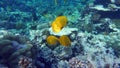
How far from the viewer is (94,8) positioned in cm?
1125

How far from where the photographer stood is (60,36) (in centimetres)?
722

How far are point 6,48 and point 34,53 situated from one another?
727 millimetres

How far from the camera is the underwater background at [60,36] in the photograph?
547 centimetres

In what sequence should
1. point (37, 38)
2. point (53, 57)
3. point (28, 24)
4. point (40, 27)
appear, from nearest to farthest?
1. point (53, 57)
2. point (37, 38)
3. point (40, 27)
4. point (28, 24)

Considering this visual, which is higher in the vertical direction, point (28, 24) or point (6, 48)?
point (6, 48)

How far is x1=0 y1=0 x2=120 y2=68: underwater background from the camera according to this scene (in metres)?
5.47

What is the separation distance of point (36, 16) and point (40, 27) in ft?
8.76

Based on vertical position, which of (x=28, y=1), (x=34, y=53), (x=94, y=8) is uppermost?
(x=34, y=53)

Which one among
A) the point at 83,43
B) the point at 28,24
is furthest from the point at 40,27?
the point at 83,43

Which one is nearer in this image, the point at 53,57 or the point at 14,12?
the point at 53,57

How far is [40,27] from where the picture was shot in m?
9.33

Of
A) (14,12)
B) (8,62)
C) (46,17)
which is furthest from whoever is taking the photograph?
(14,12)

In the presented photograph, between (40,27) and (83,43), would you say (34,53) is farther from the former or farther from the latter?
(40,27)

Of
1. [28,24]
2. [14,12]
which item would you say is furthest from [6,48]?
[14,12]
